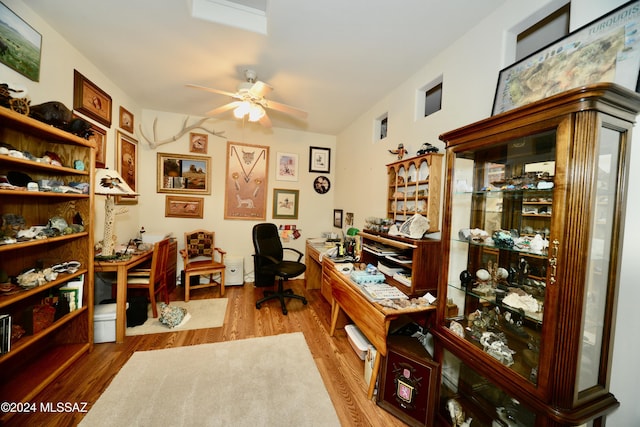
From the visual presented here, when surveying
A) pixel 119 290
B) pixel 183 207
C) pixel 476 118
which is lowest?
pixel 119 290

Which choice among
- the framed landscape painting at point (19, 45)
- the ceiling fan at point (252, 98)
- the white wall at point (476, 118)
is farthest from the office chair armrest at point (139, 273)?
the white wall at point (476, 118)

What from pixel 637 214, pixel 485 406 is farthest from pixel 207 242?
pixel 637 214

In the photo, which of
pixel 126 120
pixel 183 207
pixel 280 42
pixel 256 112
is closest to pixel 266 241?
pixel 183 207

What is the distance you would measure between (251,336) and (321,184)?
114 inches

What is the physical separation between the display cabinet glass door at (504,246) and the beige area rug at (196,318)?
257 cm

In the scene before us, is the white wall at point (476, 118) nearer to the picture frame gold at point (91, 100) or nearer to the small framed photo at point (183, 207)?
the small framed photo at point (183, 207)

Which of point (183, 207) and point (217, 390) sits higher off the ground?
point (183, 207)

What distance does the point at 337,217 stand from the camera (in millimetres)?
4262

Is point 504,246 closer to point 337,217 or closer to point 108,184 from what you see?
point 337,217

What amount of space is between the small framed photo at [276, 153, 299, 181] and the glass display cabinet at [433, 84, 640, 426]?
10.4 ft

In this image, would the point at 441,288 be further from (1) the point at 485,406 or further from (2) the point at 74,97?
(2) the point at 74,97

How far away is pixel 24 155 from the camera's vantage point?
59.2 inches

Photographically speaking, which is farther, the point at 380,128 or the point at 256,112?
the point at 380,128

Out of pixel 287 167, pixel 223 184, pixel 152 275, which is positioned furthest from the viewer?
pixel 287 167
